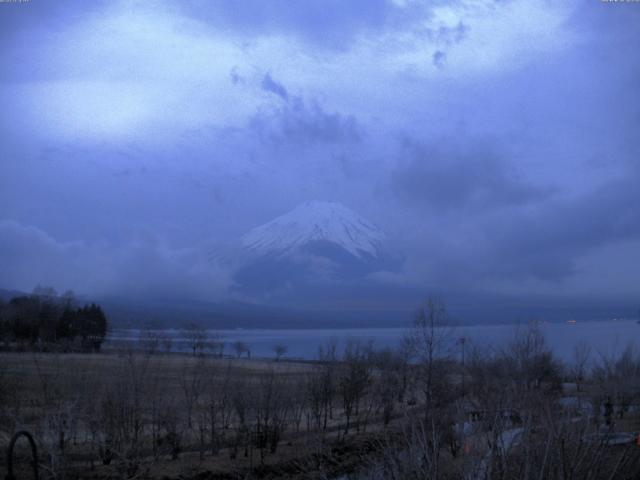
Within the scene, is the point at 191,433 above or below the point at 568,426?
below

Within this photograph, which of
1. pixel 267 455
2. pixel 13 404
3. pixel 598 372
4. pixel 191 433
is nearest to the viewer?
pixel 13 404

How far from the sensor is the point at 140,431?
2880 cm

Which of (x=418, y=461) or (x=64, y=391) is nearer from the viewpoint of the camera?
(x=418, y=461)

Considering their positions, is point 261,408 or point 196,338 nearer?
point 261,408

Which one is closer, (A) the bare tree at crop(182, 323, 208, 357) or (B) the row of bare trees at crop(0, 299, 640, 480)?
(B) the row of bare trees at crop(0, 299, 640, 480)

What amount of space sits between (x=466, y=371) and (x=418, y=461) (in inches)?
1641

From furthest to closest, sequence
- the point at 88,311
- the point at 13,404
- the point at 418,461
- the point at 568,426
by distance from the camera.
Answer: the point at 88,311, the point at 13,404, the point at 568,426, the point at 418,461

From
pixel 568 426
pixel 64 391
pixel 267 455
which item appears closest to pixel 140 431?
pixel 64 391

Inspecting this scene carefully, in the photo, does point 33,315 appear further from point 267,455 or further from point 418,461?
point 418,461

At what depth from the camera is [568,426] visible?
9633 millimetres

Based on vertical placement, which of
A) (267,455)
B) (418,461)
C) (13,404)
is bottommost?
(267,455)

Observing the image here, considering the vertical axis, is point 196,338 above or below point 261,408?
above

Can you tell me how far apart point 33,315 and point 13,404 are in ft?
230

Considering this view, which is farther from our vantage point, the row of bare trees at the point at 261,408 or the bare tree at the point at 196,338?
the bare tree at the point at 196,338
